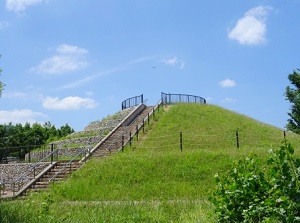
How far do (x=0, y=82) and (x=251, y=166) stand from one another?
28.7 metres

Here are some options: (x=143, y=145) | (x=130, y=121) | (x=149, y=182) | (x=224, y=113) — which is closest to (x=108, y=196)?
(x=149, y=182)

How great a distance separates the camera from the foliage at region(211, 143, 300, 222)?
504cm

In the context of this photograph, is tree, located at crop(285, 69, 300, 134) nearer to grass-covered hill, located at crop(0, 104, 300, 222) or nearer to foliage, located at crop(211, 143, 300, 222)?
grass-covered hill, located at crop(0, 104, 300, 222)

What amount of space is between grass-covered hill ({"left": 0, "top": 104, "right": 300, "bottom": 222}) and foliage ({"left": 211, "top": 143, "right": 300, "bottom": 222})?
56 cm

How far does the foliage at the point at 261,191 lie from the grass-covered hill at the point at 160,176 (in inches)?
22.0

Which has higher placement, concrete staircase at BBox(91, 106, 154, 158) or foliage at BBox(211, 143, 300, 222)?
concrete staircase at BBox(91, 106, 154, 158)

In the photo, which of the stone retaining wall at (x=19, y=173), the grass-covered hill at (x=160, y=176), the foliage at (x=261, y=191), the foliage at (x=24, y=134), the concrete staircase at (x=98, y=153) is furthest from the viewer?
the foliage at (x=24, y=134)

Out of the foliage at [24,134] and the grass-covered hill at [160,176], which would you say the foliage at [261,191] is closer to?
the grass-covered hill at [160,176]

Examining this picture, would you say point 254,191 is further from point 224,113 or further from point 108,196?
point 224,113

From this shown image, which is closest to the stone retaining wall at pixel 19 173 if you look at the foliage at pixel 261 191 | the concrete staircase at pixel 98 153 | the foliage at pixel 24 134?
the concrete staircase at pixel 98 153

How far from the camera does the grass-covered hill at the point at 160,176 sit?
878 centimetres

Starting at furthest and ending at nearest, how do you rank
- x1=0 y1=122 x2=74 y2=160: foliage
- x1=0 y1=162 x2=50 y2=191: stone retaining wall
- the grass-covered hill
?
x1=0 y1=122 x2=74 y2=160: foliage → x1=0 y1=162 x2=50 y2=191: stone retaining wall → the grass-covered hill

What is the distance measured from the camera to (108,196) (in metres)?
15.6

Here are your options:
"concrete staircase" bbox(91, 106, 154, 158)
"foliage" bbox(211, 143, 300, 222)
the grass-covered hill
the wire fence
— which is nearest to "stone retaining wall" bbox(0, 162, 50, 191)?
"concrete staircase" bbox(91, 106, 154, 158)
